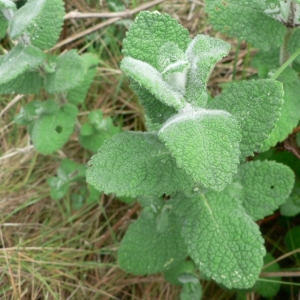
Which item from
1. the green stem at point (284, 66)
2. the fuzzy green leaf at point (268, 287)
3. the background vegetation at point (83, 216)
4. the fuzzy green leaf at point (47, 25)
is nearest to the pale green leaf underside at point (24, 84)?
the fuzzy green leaf at point (47, 25)

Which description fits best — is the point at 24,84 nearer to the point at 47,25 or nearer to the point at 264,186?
the point at 47,25

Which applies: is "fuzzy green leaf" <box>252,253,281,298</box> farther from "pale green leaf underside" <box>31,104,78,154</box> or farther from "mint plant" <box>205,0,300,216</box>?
"pale green leaf underside" <box>31,104,78,154</box>

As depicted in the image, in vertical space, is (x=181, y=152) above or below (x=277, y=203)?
above

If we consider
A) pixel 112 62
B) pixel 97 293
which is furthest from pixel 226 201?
pixel 112 62

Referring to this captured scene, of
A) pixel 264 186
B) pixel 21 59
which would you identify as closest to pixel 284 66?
pixel 264 186

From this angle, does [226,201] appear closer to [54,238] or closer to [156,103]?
[156,103]

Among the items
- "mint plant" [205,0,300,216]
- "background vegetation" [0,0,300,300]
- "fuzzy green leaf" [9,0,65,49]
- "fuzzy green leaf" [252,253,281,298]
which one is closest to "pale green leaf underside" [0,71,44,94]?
"fuzzy green leaf" [9,0,65,49]
